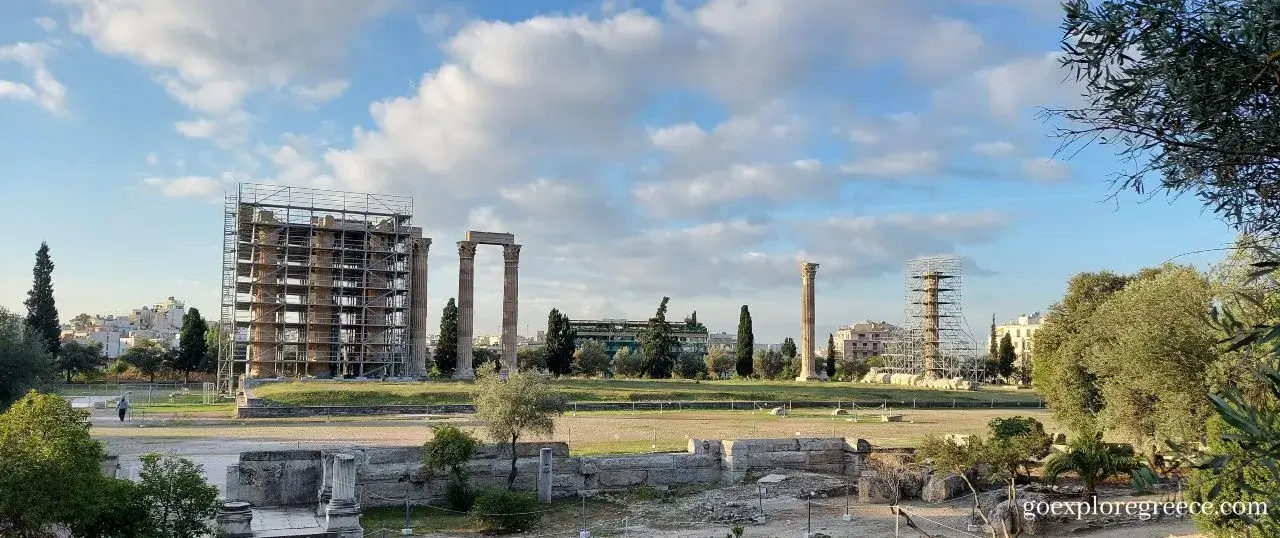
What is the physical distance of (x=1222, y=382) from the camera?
14.6 meters

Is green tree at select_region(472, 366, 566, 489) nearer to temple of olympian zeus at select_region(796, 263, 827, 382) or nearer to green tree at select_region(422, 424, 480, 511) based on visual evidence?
green tree at select_region(422, 424, 480, 511)

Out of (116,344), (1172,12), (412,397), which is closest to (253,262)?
(412,397)

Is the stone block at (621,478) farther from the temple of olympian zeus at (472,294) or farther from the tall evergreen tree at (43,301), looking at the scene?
the tall evergreen tree at (43,301)

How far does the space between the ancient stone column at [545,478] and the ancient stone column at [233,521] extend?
6.33m

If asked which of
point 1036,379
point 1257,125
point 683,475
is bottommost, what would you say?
point 683,475

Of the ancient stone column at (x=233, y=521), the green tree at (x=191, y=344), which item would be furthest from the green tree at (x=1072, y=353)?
the green tree at (x=191, y=344)

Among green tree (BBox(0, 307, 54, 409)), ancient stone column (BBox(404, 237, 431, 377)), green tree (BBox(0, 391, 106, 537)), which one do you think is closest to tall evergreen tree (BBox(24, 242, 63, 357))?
ancient stone column (BBox(404, 237, 431, 377))

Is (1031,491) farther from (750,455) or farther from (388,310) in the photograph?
(388,310)

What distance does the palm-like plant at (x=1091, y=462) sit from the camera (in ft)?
53.4

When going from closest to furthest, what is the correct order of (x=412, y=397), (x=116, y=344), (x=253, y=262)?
(x=412, y=397) → (x=253, y=262) → (x=116, y=344)

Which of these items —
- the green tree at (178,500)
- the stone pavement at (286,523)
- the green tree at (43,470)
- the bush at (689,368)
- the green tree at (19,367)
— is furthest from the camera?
the bush at (689,368)

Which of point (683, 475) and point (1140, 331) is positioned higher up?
point (1140, 331)

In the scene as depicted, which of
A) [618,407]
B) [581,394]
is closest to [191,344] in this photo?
[581,394]

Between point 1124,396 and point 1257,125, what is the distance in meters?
14.8
